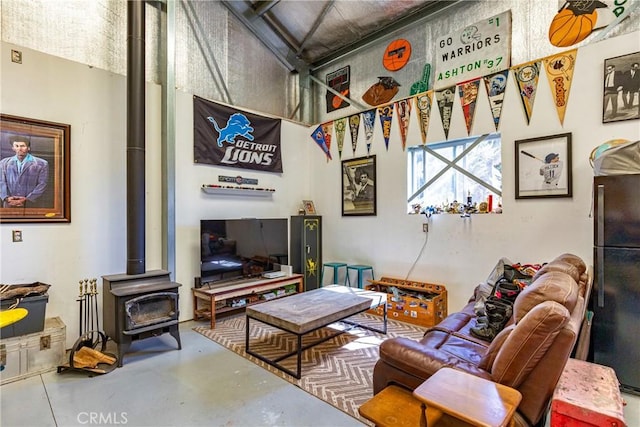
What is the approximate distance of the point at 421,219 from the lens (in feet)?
14.8

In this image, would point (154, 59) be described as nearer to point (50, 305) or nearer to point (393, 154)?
point (50, 305)

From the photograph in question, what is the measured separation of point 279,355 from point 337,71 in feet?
15.5

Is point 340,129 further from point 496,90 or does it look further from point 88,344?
point 88,344

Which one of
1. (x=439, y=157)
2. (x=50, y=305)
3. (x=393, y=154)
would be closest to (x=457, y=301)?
(x=439, y=157)

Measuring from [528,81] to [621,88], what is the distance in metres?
0.82

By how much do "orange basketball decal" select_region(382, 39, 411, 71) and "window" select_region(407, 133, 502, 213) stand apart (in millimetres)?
1382

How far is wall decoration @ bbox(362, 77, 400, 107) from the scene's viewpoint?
16.4 feet

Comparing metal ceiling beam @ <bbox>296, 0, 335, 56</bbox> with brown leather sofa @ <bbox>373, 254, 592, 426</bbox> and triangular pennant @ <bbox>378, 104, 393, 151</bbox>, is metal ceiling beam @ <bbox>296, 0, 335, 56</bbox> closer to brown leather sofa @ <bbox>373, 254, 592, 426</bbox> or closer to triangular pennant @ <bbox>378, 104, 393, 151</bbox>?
triangular pennant @ <bbox>378, 104, 393, 151</bbox>

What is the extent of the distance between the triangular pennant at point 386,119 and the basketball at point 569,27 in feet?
6.57

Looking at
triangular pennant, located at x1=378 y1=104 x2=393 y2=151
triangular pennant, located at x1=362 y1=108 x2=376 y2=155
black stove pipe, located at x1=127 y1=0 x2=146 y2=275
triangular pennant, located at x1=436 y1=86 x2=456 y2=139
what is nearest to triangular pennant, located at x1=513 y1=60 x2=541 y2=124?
triangular pennant, located at x1=436 y1=86 x2=456 y2=139

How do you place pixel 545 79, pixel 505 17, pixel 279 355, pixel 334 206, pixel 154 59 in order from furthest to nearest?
pixel 334 206 < pixel 154 59 < pixel 505 17 < pixel 545 79 < pixel 279 355

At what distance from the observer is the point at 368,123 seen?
505 cm

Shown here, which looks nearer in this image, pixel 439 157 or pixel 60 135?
pixel 60 135

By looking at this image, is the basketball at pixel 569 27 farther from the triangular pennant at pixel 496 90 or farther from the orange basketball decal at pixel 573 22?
the triangular pennant at pixel 496 90
